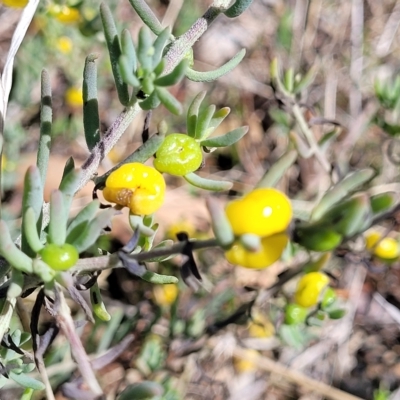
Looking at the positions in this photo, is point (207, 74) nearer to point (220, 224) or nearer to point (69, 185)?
point (69, 185)

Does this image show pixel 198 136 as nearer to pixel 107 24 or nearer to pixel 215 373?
pixel 107 24

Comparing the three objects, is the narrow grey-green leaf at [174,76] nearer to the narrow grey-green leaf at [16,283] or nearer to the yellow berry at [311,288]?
the narrow grey-green leaf at [16,283]

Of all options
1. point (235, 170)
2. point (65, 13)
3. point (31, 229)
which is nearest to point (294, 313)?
point (31, 229)

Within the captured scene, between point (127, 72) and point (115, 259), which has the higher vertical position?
point (127, 72)

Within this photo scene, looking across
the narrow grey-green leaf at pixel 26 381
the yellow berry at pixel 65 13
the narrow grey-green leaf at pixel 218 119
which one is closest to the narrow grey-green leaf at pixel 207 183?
the narrow grey-green leaf at pixel 218 119

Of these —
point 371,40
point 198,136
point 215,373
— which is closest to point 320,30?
point 371,40

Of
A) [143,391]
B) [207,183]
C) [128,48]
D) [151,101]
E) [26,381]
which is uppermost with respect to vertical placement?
[128,48]
